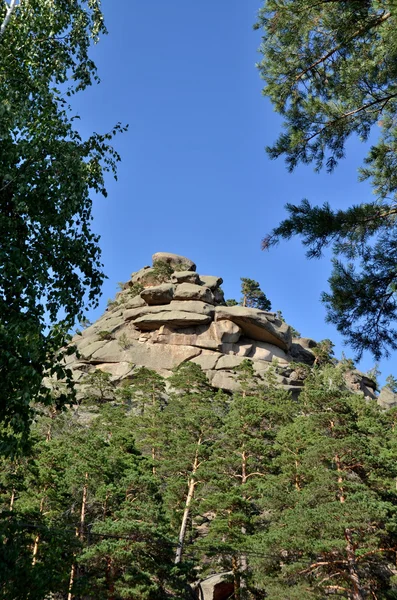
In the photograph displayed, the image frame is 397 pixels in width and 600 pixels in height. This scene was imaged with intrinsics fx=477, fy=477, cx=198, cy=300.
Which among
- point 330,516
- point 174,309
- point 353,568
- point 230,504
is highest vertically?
point 174,309

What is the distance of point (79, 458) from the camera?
649 inches

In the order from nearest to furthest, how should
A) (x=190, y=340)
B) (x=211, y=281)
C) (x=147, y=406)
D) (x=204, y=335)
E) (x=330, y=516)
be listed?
(x=330, y=516) < (x=147, y=406) < (x=190, y=340) < (x=204, y=335) < (x=211, y=281)

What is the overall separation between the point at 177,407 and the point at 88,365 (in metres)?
17.4

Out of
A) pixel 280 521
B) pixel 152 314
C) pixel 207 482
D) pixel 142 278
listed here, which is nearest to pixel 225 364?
pixel 152 314

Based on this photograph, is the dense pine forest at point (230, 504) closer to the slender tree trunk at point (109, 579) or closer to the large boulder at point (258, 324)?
the slender tree trunk at point (109, 579)

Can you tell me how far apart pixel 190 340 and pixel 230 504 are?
961 inches

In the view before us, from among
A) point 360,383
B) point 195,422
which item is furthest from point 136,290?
point 195,422

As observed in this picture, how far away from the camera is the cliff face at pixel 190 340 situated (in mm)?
38188

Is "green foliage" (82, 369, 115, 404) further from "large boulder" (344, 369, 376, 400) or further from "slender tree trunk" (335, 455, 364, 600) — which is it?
"slender tree trunk" (335, 455, 364, 600)

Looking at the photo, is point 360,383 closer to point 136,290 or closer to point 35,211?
point 136,290

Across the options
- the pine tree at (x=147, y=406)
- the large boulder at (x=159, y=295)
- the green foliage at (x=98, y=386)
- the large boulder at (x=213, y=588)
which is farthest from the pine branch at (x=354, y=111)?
the large boulder at (x=159, y=295)

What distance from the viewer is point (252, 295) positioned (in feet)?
164

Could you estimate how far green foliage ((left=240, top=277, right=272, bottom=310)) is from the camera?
49.7 metres

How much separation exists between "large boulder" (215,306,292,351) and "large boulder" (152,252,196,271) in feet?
34.6
